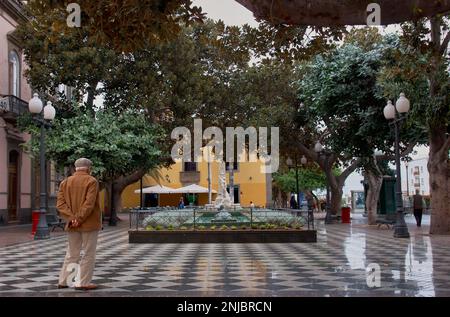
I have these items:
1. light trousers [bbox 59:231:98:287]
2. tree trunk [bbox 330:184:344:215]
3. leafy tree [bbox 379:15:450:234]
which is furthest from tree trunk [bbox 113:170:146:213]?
light trousers [bbox 59:231:98:287]

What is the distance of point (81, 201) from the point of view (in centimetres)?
723

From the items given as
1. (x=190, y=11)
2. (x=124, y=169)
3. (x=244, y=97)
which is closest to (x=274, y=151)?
(x=244, y=97)

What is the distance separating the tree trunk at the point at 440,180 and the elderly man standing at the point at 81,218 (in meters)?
12.4

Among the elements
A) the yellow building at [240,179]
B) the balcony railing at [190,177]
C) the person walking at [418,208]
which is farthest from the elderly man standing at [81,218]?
the balcony railing at [190,177]

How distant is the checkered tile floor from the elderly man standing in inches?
13.1

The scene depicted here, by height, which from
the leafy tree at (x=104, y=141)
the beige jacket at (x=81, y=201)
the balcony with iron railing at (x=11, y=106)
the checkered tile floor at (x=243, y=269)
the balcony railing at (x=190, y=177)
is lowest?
the checkered tile floor at (x=243, y=269)

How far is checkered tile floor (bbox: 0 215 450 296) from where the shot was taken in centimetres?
731

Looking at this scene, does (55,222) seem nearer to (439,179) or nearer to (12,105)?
(12,105)

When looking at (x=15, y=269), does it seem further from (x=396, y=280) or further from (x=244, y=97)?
(x=244, y=97)

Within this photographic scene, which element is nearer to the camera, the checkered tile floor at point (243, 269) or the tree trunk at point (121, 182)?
the checkered tile floor at point (243, 269)

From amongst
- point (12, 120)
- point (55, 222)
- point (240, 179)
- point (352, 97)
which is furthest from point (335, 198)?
point (240, 179)

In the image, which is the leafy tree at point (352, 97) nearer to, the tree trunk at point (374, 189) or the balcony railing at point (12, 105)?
the tree trunk at point (374, 189)

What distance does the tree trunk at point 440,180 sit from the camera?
16812 mm

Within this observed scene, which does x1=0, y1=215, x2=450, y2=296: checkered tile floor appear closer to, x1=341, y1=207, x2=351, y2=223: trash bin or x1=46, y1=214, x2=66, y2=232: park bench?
x1=46, y1=214, x2=66, y2=232: park bench
